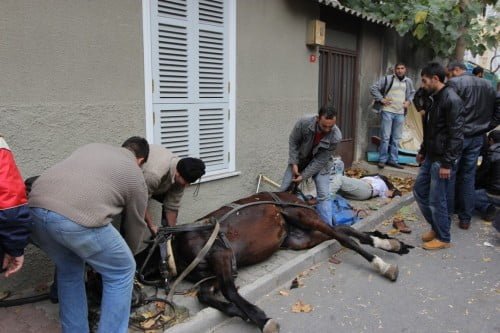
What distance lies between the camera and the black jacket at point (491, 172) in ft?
20.5

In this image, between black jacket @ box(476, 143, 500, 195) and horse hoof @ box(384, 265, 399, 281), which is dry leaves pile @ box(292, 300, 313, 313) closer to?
horse hoof @ box(384, 265, 399, 281)

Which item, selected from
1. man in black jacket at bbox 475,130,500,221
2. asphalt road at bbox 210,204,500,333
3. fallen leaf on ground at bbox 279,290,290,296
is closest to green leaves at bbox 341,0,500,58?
man in black jacket at bbox 475,130,500,221

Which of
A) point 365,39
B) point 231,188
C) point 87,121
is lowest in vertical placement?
point 231,188

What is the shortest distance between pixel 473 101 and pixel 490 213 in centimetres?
168

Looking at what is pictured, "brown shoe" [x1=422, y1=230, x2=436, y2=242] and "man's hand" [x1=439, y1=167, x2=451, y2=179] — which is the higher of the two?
"man's hand" [x1=439, y1=167, x2=451, y2=179]

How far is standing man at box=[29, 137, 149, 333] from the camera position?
2594 millimetres

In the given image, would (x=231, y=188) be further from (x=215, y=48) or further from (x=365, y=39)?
(x=365, y=39)

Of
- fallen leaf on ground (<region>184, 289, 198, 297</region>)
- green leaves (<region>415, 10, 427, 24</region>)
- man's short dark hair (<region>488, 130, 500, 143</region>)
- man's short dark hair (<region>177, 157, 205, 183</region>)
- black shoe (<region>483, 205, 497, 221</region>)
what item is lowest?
fallen leaf on ground (<region>184, 289, 198, 297</region>)

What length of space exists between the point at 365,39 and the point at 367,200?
379cm

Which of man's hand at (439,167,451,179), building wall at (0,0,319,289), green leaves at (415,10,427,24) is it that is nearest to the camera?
building wall at (0,0,319,289)

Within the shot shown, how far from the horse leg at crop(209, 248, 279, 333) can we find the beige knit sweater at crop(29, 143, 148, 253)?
3.40 feet

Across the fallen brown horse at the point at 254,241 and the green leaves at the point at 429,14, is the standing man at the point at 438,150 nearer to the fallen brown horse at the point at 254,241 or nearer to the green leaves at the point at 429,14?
the fallen brown horse at the point at 254,241

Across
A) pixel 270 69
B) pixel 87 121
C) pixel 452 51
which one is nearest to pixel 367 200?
pixel 270 69

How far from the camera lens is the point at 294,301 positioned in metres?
3.98
